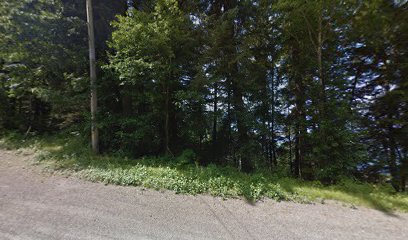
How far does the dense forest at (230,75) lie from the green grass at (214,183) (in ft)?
3.39

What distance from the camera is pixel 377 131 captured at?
318 inches

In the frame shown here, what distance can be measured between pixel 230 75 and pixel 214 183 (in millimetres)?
4733

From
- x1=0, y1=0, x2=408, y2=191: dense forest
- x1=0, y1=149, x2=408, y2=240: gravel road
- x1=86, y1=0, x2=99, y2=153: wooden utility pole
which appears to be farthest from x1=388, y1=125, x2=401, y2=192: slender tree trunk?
x1=86, y1=0, x2=99, y2=153: wooden utility pole

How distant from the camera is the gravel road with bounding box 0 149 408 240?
3.14m

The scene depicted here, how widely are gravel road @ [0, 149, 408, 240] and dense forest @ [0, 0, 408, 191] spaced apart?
2853 mm

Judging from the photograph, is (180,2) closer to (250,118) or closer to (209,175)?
(250,118)

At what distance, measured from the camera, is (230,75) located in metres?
8.19

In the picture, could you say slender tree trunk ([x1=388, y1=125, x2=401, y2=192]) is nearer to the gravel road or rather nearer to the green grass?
the green grass

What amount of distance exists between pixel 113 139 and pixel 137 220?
17.8 ft

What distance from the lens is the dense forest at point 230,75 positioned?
6.93 m

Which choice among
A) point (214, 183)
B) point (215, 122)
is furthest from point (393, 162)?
point (214, 183)

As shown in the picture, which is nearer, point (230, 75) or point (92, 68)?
point (92, 68)

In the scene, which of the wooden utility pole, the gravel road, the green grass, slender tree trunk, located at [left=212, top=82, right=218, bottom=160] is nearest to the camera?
the gravel road

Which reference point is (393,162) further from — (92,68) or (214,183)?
(92,68)
